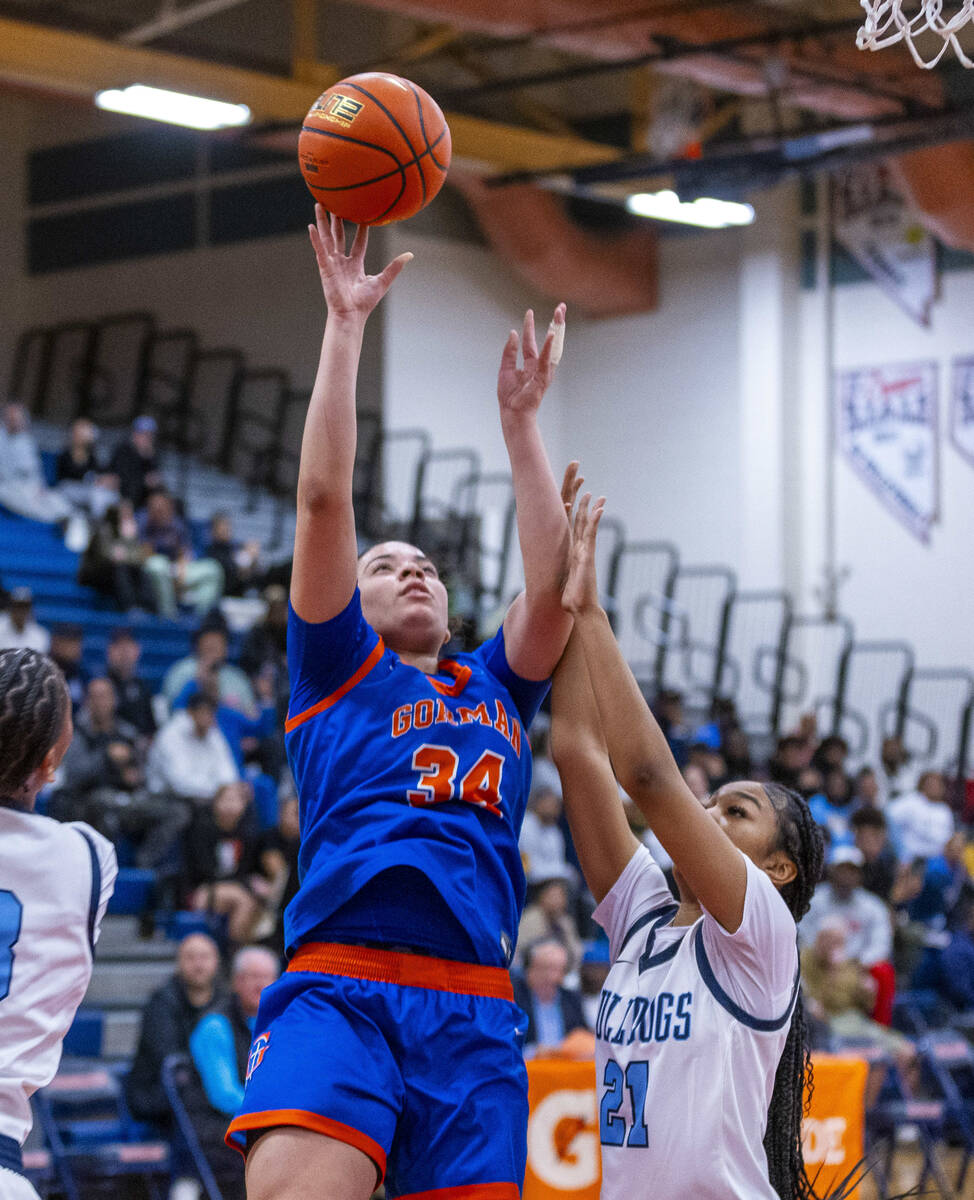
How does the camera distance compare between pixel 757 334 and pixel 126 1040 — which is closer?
pixel 126 1040

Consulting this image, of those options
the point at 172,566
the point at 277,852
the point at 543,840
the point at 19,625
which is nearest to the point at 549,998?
the point at 277,852

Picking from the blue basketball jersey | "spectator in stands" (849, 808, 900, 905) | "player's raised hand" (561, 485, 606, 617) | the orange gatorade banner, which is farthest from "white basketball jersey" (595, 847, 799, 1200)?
"spectator in stands" (849, 808, 900, 905)

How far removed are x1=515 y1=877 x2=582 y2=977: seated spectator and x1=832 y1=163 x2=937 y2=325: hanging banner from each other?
8.52 m

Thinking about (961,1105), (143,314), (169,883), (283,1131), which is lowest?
(961,1105)

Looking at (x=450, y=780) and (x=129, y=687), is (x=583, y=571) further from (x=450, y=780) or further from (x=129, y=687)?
(x=129, y=687)

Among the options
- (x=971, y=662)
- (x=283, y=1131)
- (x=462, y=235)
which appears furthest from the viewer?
(x=462, y=235)

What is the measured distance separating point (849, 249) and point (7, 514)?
8124 mm

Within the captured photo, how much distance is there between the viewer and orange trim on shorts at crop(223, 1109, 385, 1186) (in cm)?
272

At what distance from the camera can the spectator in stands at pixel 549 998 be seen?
7.96m

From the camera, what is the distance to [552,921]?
934 cm

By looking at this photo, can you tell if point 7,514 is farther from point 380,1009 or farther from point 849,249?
point 380,1009

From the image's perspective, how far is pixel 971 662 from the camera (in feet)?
50.8

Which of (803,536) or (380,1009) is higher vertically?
(803,536)

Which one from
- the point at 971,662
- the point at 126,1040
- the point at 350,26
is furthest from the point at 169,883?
the point at 350,26
